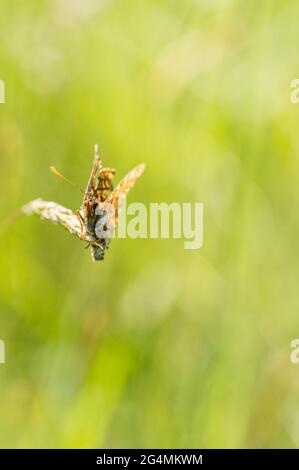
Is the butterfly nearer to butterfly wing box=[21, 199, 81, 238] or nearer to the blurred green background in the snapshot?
butterfly wing box=[21, 199, 81, 238]

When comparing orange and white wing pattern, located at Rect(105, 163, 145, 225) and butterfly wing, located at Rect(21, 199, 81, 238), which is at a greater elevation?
orange and white wing pattern, located at Rect(105, 163, 145, 225)

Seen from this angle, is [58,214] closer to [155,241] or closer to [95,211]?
[95,211]

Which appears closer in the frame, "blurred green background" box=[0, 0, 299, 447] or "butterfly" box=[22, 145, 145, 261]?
"butterfly" box=[22, 145, 145, 261]

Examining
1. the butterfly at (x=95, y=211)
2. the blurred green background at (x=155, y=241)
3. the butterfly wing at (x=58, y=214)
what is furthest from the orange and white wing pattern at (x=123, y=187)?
the blurred green background at (x=155, y=241)

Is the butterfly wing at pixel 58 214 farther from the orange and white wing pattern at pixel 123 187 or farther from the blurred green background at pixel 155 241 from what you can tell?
the blurred green background at pixel 155 241

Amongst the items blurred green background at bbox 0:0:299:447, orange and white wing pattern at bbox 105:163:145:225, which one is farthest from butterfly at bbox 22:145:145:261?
blurred green background at bbox 0:0:299:447

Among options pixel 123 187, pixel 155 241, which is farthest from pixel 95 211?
pixel 155 241
